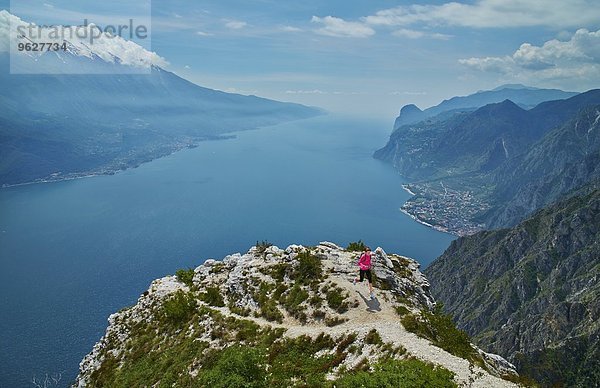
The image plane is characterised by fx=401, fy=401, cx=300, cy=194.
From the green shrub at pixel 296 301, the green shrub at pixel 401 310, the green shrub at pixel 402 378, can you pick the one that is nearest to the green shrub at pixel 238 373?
the green shrub at pixel 402 378

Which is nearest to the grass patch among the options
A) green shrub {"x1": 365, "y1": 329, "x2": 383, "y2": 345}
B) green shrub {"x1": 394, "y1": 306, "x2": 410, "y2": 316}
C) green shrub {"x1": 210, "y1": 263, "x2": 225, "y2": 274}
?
green shrub {"x1": 210, "y1": 263, "x2": 225, "y2": 274}

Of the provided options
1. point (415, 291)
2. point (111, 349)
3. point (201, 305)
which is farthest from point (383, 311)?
point (111, 349)

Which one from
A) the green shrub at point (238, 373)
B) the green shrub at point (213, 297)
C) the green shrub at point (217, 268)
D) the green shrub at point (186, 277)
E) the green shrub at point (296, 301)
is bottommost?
the green shrub at point (186, 277)

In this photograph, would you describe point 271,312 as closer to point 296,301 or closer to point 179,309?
point 296,301

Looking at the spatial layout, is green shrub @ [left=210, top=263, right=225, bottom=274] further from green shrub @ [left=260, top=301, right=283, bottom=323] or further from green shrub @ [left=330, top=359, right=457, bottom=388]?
green shrub @ [left=330, top=359, right=457, bottom=388]

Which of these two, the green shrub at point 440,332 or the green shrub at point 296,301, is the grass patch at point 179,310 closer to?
the green shrub at point 296,301

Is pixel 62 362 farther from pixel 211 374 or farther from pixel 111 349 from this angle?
pixel 211 374
